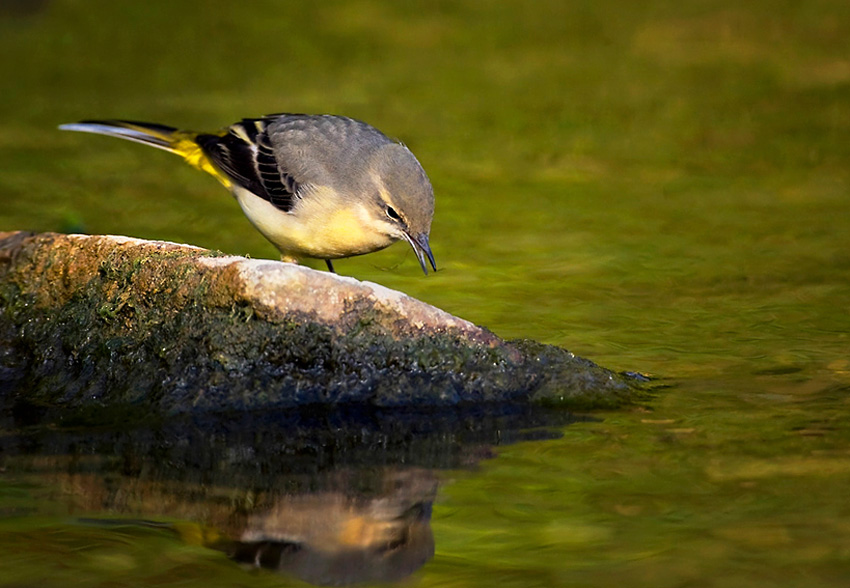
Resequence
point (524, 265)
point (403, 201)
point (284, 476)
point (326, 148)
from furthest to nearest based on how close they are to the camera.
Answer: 1. point (524, 265)
2. point (326, 148)
3. point (403, 201)
4. point (284, 476)

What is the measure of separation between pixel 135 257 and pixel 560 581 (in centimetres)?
283

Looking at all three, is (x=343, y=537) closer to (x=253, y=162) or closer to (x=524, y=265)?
(x=253, y=162)

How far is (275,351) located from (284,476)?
0.72 m

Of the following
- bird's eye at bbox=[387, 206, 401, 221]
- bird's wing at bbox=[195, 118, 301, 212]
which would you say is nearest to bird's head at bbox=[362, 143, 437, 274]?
bird's eye at bbox=[387, 206, 401, 221]

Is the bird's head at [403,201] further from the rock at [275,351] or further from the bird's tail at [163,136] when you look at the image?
the bird's tail at [163,136]

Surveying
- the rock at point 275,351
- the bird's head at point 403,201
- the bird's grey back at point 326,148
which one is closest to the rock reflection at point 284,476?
the rock at point 275,351

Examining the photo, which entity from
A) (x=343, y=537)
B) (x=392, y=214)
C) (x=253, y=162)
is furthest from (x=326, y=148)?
(x=343, y=537)

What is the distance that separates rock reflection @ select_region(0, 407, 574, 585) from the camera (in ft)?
15.3

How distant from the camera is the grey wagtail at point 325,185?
6.77 m

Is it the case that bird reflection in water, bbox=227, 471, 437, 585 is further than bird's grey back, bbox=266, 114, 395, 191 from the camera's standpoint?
No

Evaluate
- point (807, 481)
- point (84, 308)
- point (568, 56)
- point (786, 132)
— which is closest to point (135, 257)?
point (84, 308)

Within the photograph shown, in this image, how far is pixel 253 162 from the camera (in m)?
7.59

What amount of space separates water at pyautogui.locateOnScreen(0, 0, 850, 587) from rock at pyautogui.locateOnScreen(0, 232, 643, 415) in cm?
19

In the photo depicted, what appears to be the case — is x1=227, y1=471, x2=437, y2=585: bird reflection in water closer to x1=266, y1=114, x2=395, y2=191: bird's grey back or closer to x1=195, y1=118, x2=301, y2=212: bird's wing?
x1=266, y1=114, x2=395, y2=191: bird's grey back
